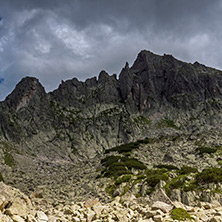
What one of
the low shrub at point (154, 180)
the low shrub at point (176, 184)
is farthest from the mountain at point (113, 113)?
the low shrub at point (176, 184)

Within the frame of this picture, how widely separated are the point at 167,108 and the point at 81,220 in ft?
438

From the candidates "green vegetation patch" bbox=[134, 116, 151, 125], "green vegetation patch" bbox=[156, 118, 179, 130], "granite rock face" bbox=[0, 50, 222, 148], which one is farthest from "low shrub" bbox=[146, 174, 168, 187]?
"green vegetation patch" bbox=[134, 116, 151, 125]

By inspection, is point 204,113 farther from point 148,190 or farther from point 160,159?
point 148,190

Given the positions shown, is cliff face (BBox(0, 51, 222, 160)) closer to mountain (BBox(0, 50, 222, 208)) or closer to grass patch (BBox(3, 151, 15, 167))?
mountain (BBox(0, 50, 222, 208))

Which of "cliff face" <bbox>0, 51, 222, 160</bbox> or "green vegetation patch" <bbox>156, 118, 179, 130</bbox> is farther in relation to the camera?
"green vegetation patch" <bbox>156, 118, 179, 130</bbox>

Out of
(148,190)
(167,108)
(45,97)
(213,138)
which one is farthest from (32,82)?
(148,190)

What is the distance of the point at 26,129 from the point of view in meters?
102

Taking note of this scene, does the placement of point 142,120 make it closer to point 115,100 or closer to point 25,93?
point 115,100

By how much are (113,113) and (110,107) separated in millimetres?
8671

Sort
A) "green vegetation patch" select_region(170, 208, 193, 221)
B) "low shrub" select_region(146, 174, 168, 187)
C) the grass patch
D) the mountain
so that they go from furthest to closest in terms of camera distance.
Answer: the mountain → the grass patch → "low shrub" select_region(146, 174, 168, 187) → "green vegetation patch" select_region(170, 208, 193, 221)

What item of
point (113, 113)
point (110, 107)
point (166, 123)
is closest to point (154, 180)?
Answer: point (113, 113)

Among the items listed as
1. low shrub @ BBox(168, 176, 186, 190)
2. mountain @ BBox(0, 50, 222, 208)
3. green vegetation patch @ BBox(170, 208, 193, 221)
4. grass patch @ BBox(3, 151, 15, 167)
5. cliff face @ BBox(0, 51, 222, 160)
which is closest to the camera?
green vegetation patch @ BBox(170, 208, 193, 221)

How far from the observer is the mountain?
293ft

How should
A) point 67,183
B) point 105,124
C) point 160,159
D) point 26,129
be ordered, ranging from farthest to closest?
point 105,124 < point 26,129 < point 160,159 < point 67,183
